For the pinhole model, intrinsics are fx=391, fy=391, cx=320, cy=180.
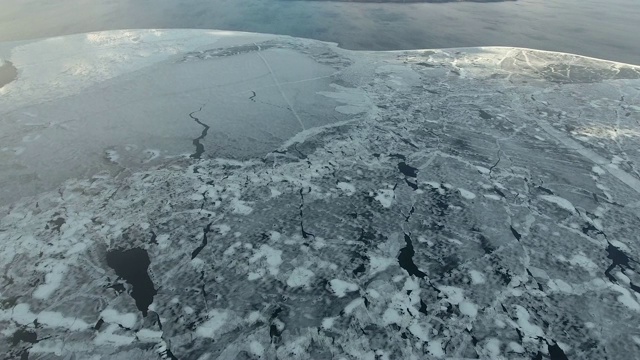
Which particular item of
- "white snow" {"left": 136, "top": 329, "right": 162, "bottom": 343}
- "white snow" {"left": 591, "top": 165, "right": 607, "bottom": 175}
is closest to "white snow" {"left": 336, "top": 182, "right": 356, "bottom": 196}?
"white snow" {"left": 136, "top": 329, "right": 162, "bottom": 343}

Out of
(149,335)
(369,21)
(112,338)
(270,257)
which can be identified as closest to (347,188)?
(270,257)

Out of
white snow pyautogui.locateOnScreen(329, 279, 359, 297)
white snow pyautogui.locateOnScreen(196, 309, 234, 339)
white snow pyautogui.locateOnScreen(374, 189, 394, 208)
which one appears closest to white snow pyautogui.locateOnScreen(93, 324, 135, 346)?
white snow pyautogui.locateOnScreen(196, 309, 234, 339)

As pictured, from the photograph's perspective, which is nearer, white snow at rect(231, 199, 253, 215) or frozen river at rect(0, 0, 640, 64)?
white snow at rect(231, 199, 253, 215)

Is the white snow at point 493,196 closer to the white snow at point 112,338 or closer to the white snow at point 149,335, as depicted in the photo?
the white snow at point 149,335

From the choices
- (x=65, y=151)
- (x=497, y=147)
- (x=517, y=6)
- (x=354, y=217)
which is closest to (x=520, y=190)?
(x=497, y=147)

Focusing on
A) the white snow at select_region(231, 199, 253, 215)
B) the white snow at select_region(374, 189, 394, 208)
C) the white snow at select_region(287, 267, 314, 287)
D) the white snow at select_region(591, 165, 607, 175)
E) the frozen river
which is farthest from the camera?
the frozen river

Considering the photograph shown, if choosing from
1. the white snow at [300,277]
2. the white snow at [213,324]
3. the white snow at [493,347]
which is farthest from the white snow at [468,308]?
the white snow at [213,324]

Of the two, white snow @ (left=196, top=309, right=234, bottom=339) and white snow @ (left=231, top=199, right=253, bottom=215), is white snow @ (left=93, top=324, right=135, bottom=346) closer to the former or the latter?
white snow @ (left=196, top=309, right=234, bottom=339)

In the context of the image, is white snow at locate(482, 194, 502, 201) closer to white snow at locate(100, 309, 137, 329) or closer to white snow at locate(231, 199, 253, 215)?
white snow at locate(231, 199, 253, 215)

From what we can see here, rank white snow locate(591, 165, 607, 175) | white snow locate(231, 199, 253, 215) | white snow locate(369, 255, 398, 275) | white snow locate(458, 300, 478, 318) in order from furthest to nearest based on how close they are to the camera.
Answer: white snow locate(591, 165, 607, 175) < white snow locate(231, 199, 253, 215) < white snow locate(369, 255, 398, 275) < white snow locate(458, 300, 478, 318)

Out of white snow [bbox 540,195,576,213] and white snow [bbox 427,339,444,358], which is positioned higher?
white snow [bbox 540,195,576,213]

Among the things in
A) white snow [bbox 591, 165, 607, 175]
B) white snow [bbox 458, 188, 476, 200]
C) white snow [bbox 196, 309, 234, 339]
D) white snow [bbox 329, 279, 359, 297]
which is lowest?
white snow [bbox 196, 309, 234, 339]
